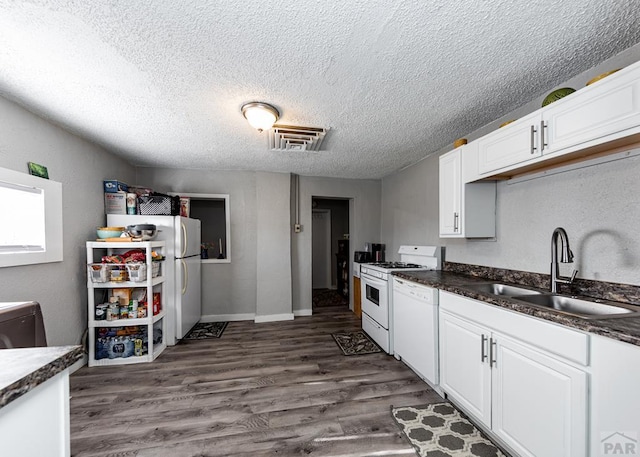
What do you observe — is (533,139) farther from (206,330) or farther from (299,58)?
(206,330)

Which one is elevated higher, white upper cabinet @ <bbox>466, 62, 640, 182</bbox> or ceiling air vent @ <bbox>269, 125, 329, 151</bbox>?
ceiling air vent @ <bbox>269, 125, 329, 151</bbox>

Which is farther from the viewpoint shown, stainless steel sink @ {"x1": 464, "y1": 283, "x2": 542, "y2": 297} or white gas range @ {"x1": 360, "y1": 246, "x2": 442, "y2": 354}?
white gas range @ {"x1": 360, "y1": 246, "x2": 442, "y2": 354}

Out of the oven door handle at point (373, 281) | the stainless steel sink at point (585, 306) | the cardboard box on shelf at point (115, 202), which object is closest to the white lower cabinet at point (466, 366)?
the stainless steel sink at point (585, 306)

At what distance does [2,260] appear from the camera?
1783mm

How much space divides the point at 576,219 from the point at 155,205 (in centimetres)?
386

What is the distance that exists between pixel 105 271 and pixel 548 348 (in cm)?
347

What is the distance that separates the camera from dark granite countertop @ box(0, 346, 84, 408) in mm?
554

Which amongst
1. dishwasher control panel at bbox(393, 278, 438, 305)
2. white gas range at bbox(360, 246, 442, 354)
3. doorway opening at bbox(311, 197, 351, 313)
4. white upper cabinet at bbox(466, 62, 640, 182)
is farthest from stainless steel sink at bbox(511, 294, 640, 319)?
doorway opening at bbox(311, 197, 351, 313)

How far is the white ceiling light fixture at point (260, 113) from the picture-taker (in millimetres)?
1959

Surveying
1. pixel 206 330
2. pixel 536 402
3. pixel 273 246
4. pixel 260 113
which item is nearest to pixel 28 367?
pixel 260 113

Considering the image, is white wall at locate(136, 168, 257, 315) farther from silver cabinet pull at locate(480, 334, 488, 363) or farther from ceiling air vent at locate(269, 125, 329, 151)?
silver cabinet pull at locate(480, 334, 488, 363)

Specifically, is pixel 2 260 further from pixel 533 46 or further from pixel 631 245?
pixel 631 245

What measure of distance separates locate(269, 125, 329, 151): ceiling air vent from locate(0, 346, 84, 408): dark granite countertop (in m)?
2.13

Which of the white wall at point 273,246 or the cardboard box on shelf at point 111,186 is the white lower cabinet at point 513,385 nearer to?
the white wall at point 273,246
